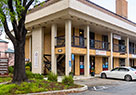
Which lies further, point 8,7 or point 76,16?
point 76,16

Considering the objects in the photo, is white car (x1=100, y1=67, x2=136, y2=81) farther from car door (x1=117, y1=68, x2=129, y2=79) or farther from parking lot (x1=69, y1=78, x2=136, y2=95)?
parking lot (x1=69, y1=78, x2=136, y2=95)

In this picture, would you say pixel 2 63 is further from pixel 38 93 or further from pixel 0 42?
pixel 0 42

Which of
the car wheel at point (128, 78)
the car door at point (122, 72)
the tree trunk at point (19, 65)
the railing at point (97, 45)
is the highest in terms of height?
the railing at point (97, 45)

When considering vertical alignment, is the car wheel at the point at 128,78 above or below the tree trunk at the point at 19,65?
below

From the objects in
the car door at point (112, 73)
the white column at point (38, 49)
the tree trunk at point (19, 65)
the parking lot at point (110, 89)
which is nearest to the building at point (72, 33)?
the white column at point (38, 49)

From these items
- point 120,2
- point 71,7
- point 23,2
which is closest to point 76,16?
point 71,7

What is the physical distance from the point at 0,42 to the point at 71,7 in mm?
31501

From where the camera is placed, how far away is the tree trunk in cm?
986

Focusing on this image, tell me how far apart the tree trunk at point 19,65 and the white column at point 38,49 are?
9.60 m

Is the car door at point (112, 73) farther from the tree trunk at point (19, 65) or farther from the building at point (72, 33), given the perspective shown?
the tree trunk at point (19, 65)

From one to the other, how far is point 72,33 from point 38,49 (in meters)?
4.81

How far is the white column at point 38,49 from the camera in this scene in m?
19.9

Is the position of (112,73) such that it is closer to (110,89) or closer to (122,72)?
(122,72)

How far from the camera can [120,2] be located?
93.4ft
